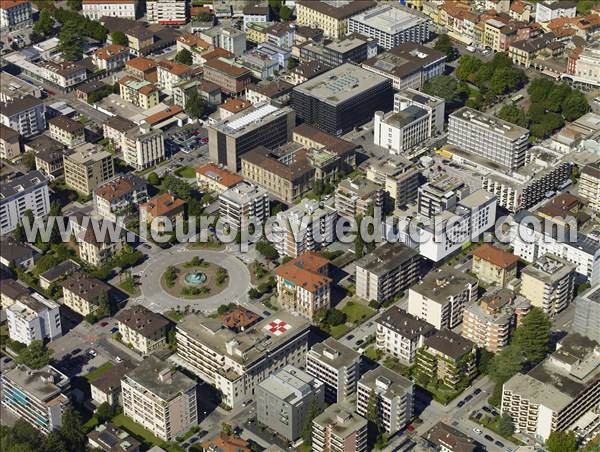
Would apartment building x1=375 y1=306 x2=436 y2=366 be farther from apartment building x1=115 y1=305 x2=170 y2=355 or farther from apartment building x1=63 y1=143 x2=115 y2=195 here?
apartment building x1=63 y1=143 x2=115 y2=195

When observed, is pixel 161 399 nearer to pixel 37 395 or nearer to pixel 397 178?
pixel 37 395

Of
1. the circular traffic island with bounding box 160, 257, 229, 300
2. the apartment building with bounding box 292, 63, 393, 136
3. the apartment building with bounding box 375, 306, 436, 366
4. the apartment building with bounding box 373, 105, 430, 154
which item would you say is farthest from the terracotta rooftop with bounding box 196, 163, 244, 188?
the apartment building with bounding box 375, 306, 436, 366

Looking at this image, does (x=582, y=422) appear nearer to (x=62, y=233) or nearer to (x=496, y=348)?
(x=496, y=348)

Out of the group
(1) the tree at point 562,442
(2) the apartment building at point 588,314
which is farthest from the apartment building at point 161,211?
(1) the tree at point 562,442

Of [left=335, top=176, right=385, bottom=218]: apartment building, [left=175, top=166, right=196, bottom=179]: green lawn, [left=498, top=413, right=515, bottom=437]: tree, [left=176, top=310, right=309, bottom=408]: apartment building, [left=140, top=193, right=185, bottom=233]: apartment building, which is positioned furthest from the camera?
[left=175, top=166, right=196, bottom=179]: green lawn

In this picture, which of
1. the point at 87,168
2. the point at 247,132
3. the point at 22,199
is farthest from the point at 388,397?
the point at 22,199

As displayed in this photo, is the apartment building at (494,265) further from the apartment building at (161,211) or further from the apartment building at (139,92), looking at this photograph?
the apartment building at (139,92)
